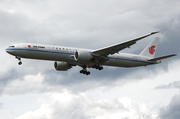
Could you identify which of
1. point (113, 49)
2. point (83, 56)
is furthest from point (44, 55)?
point (113, 49)

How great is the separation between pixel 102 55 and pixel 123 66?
6.81m

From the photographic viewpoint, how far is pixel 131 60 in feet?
187

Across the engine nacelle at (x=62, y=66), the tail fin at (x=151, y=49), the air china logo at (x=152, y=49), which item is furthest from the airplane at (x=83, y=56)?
the air china logo at (x=152, y=49)

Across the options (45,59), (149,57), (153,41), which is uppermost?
(153,41)

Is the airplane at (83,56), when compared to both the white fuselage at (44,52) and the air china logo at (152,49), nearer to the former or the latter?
the white fuselage at (44,52)

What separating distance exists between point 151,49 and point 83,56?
21556mm

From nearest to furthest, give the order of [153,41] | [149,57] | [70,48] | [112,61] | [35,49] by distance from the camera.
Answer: [35,49]
[70,48]
[112,61]
[149,57]
[153,41]

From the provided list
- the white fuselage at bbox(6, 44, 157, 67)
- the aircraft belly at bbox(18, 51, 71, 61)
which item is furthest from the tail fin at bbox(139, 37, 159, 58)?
the aircraft belly at bbox(18, 51, 71, 61)

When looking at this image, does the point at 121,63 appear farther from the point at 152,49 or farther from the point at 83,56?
the point at 152,49

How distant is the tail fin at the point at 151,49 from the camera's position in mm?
62344

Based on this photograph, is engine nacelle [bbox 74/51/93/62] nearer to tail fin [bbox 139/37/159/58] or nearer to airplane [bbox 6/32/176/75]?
airplane [bbox 6/32/176/75]

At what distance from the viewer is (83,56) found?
49.8 meters

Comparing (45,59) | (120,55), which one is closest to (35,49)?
(45,59)

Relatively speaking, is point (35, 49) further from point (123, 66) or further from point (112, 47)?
point (123, 66)
